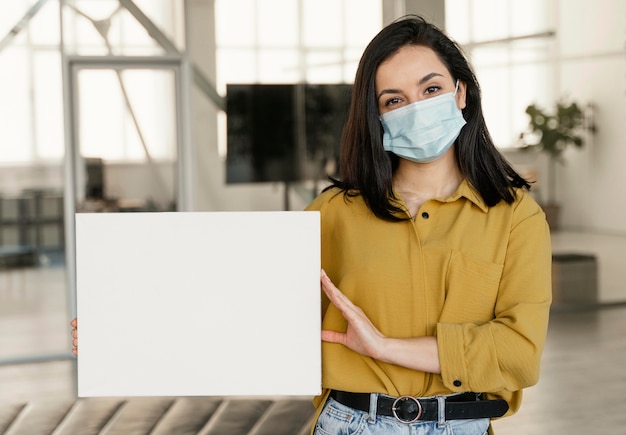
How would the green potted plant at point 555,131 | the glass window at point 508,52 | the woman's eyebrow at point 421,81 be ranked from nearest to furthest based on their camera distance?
the woman's eyebrow at point 421,81 → the glass window at point 508,52 → the green potted plant at point 555,131

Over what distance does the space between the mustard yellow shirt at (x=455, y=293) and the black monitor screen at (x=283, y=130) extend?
5.15m

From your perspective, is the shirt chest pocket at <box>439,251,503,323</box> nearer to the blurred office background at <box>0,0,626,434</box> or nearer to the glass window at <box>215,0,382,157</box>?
the blurred office background at <box>0,0,626,434</box>

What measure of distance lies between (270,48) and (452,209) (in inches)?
212

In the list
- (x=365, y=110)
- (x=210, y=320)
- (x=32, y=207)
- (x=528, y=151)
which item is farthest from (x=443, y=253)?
(x=528, y=151)

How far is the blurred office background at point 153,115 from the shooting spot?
248 inches

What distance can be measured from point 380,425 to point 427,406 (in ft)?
0.27

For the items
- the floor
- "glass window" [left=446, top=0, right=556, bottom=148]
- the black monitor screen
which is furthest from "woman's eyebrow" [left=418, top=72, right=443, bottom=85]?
"glass window" [left=446, top=0, right=556, bottom=148]

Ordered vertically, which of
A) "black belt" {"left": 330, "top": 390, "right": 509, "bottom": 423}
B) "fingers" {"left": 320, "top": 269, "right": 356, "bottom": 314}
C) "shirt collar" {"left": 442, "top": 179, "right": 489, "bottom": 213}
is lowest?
"black belt" {"left": 330, "top": 390, "right": 509, "bottom": 423}

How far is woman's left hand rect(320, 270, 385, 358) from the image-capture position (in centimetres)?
137

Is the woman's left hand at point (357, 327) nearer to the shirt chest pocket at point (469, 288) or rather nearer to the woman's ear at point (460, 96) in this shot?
the shirt chest pocket at point (469, 288)

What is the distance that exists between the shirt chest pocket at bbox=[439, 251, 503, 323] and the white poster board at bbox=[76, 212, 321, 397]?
22 cm

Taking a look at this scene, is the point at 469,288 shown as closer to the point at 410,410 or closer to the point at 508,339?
the point at 508,339

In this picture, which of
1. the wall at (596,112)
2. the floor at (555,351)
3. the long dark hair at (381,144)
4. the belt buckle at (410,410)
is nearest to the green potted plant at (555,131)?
the wall at (596,112)

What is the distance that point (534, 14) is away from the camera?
7414mm
